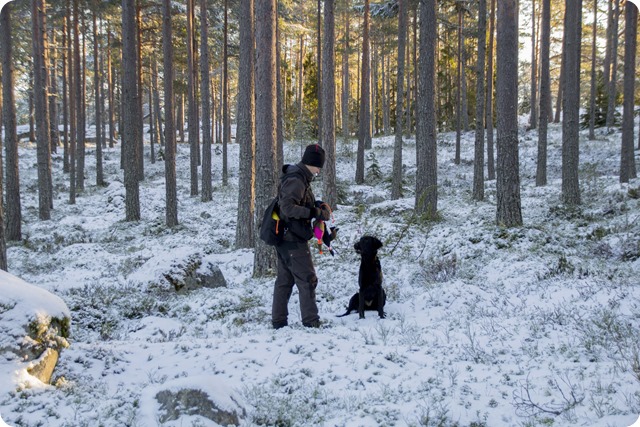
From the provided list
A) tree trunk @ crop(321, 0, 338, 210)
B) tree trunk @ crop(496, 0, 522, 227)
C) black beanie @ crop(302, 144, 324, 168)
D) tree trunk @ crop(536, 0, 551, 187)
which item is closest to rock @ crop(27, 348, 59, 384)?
black beanie @ crop(302, 144, 324, 168)

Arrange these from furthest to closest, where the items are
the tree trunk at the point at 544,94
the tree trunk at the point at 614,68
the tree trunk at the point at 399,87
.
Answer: the tree trunk at the point at 614,68 < the tree trunk at the point at 544,94 < the tree trunk at the point at 399,87

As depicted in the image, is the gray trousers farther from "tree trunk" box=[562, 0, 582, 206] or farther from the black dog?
"tree trunk" box=[562, 0, 582, 206]

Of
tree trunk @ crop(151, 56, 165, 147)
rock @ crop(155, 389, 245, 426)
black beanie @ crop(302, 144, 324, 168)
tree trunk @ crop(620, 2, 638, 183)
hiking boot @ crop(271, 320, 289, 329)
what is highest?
tree trunk @ crop(151, 56, 165, 147)

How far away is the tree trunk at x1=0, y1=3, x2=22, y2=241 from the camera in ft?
41.7

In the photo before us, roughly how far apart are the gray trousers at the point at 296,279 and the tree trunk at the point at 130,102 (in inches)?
517

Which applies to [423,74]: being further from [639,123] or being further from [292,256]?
[639,123]

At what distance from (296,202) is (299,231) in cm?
38

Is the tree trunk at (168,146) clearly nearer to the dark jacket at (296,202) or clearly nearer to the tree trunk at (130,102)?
the tree trunk at (130,102)

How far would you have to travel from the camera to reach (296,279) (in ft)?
18.5

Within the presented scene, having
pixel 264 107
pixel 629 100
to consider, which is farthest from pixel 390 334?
pixel 629 100

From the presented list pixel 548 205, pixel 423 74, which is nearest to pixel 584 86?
pixel 548 205

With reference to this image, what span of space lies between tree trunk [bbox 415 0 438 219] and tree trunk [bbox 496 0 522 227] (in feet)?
9.03

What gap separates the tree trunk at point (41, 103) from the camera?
53.8 feet

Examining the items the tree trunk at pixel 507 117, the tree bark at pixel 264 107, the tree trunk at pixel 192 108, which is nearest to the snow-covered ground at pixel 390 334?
the tree trunk at pixel 507 117
